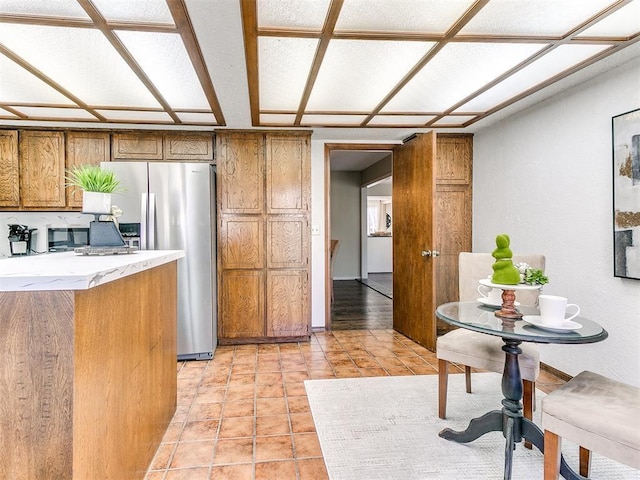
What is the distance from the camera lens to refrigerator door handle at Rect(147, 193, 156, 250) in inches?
128

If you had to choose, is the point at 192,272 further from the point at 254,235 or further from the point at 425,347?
the point at 425,347

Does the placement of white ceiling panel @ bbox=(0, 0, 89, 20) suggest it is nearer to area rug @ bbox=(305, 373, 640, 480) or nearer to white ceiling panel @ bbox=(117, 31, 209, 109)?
white ceiling panel @ bbox=(117, 31, 209, 109)

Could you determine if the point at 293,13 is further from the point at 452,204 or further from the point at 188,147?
the point at 452,204

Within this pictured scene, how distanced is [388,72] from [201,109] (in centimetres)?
Answer: 161

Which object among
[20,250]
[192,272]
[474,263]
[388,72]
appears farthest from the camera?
[20,250]

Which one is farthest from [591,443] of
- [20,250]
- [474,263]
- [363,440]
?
[20,250]

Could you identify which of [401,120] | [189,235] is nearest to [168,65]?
[189,235]

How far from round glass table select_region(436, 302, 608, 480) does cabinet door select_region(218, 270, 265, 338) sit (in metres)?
2.21

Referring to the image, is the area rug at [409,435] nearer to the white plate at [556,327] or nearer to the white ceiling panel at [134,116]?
the white plate at [556,327]

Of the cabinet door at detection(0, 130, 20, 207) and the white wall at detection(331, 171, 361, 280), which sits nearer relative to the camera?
the cabinet door at detection(0, 130, 20, 207)

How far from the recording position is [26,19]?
1.73 m

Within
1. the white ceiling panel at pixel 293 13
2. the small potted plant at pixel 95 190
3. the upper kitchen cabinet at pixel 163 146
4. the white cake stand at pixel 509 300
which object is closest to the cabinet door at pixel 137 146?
the upper kitchen cabinet at pixel 163 146

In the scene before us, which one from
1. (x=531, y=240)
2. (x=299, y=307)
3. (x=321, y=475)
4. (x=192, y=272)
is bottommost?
(x=321, y=475)

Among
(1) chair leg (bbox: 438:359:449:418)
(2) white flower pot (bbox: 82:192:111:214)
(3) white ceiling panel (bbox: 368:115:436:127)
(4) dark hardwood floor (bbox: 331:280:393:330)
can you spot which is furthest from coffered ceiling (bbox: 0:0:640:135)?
(4) dark hardwood floor (bbox: 331:280:393:330)
